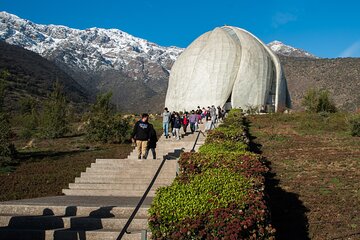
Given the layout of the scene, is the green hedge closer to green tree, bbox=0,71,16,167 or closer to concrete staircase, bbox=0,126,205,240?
concrete staircase, bbox=0,126,205,240

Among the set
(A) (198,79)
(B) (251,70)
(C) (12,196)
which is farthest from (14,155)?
(B) (251,70)

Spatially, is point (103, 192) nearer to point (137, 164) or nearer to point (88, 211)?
point (137, 164)

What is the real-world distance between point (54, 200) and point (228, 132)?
7521mm

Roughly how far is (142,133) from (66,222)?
520 cm

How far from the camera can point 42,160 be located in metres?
17.8

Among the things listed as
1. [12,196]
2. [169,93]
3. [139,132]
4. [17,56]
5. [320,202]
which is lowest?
[12,196]

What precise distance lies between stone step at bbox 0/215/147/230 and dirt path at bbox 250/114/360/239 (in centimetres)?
289

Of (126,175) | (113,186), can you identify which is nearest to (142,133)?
(126,175)

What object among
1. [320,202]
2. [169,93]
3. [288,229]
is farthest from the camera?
[169,93]

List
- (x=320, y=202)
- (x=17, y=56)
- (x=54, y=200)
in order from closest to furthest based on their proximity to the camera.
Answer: (x=54, y=200)
(x=320, y=202)
(x=17, y=56)

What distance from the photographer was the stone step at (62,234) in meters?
6.48

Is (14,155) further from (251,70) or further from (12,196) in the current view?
(251,70)

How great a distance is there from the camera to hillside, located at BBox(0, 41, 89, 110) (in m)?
84.7

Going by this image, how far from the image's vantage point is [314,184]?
1115 cm
